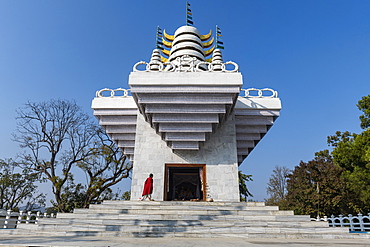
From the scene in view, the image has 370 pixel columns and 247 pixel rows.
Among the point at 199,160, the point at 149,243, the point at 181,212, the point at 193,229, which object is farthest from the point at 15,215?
the point at 149,243

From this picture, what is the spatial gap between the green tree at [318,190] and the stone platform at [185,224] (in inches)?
462

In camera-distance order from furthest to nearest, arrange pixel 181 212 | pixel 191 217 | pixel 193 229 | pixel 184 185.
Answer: pixel 184 185 < pixel 181 212 < pixel 191 217 < pixel 193 229

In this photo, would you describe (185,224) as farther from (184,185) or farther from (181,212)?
(184,185)

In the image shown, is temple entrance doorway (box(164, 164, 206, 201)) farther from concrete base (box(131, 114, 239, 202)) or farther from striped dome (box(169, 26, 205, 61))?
striped dome (box(169, 26, 205, 61))

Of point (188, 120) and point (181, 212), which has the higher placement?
point (188, 120)

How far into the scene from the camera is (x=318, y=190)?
17.7 metres

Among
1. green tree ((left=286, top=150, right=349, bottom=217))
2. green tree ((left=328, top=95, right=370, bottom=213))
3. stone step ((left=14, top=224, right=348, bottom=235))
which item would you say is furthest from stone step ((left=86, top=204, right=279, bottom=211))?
green tree ((left=286, top=150, right=349, bottom=217))

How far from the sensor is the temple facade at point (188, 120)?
9812 mm

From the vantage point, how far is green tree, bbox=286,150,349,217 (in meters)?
17.2

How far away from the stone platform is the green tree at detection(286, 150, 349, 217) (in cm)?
1173

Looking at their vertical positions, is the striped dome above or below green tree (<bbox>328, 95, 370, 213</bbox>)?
above

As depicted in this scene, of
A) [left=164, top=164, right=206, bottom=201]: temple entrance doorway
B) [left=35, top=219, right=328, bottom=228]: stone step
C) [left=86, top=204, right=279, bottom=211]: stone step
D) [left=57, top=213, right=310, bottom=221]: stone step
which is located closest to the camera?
[left=35, top=219, right=328, bottom=228]: stone step

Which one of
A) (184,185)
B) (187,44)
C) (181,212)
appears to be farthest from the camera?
(184,185)

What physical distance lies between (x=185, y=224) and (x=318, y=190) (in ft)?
49.0
